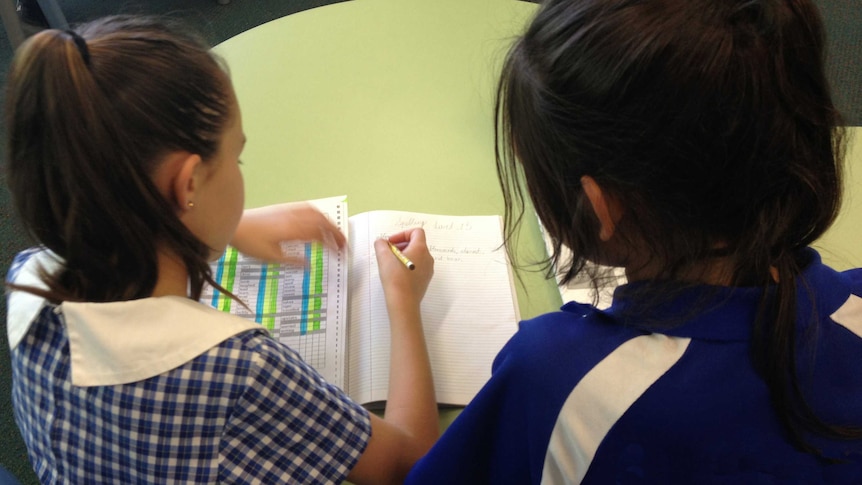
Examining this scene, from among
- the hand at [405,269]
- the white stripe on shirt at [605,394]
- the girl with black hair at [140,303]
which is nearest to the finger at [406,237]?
the hand at [405,269]

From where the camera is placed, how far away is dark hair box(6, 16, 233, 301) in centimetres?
59

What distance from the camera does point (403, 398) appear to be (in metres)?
0.75

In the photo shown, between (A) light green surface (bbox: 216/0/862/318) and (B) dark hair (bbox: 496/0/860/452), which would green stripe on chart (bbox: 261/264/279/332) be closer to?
(A) light green surface (bbox: 216/0/862/318)

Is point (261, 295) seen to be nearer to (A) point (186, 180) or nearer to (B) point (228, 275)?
(B) point (228, 275)

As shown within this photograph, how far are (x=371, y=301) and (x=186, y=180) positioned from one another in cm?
31

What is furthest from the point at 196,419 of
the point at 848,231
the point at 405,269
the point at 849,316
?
the point at 848,231

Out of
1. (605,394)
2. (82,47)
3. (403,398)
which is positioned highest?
(82,47)

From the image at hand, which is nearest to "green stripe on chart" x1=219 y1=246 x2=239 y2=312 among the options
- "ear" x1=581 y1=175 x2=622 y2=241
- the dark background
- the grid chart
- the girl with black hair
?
the grid chart

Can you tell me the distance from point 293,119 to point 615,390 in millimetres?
735

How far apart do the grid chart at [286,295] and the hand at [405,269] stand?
0.26 feet

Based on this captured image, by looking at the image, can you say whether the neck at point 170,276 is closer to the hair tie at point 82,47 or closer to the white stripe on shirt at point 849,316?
the hair tie at point 82,47

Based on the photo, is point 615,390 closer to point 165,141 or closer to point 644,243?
point 644,243

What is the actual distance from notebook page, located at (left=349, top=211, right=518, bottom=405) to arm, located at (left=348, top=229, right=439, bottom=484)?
3 centimetres

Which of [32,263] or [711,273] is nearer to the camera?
[711,273]
